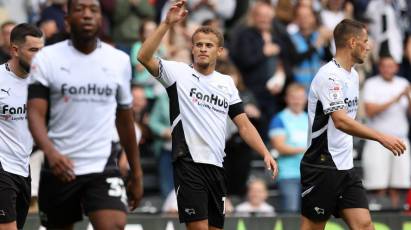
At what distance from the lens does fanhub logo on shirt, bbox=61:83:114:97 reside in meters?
9.64

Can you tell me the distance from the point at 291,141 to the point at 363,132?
5.68 m

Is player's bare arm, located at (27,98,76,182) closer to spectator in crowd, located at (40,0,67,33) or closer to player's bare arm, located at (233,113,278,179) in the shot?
player's bare arm, located at (233,113,278,179)

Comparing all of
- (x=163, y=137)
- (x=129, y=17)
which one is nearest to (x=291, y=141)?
(x=163, y=137)

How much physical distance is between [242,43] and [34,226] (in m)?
4.93

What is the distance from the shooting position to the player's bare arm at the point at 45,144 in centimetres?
915

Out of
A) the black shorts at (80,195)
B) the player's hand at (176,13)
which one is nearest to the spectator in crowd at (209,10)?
the player's hand at (176,13)

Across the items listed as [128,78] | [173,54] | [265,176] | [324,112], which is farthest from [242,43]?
[128,78]

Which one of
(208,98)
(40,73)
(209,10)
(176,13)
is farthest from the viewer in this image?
(209,10)

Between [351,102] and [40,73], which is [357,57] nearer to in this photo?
[351,102]

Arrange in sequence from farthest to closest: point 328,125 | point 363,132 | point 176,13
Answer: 1. point 328,125
2. point 363,132
3. point 176,13

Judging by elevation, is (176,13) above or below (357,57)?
above

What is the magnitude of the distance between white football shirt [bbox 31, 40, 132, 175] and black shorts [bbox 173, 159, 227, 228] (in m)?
1.60

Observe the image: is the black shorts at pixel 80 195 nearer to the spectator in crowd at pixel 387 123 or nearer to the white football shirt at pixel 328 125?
the white football shirt at pixel 328 125

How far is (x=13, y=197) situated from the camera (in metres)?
11.0
